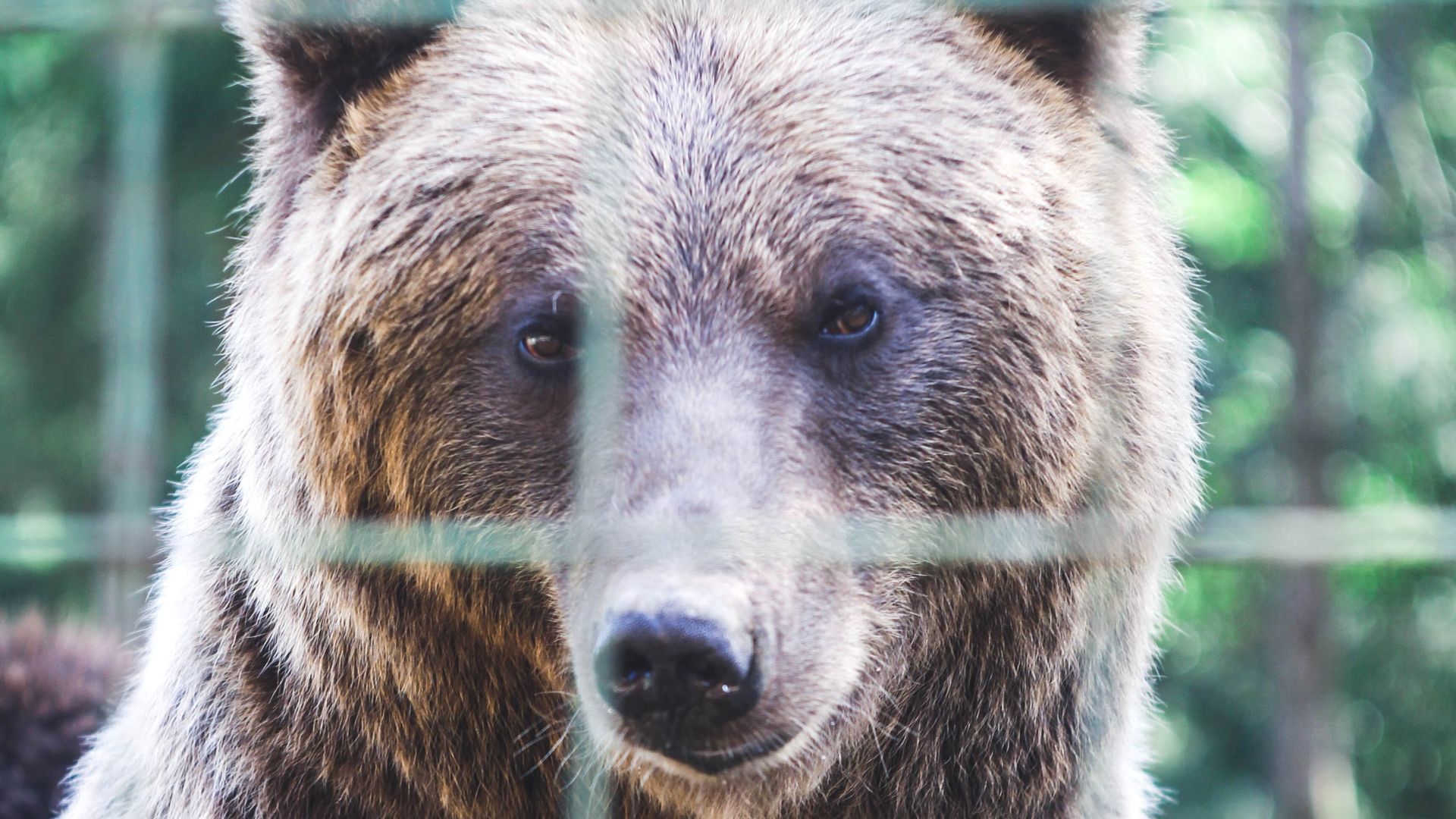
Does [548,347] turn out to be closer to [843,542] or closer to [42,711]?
[843,542]

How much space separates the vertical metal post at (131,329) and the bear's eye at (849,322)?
1.70 meters

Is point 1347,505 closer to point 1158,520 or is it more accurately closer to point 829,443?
point 1158,520

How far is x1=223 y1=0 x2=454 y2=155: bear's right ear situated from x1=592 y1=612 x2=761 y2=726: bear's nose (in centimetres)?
116

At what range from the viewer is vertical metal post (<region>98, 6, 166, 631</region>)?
445 cm

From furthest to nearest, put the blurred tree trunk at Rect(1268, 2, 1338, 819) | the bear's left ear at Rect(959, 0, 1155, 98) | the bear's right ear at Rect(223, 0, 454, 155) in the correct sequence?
the blurred tree trunk at Rect(1268, 2, 1338, 819), the bear's left ear at Rect(959, 0, 1155, 98), the bear's right ear at Rect(223, 0, 454, 155)

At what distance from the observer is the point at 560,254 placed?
7.42 ft

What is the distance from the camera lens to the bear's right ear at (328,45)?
2473 millimetres

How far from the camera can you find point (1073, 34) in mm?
2613

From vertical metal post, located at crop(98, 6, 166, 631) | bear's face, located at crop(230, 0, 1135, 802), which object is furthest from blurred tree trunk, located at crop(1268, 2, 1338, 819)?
vertical metal post, located at crop(98, 6, 166, 631)

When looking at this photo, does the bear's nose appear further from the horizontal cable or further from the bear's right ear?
the bear's right ear

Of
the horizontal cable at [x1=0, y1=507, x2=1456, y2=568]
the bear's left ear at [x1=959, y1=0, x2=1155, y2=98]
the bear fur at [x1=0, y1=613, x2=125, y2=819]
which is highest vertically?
the bear's left ear at [x1=959, y1=0, x2=1155, y2=98]

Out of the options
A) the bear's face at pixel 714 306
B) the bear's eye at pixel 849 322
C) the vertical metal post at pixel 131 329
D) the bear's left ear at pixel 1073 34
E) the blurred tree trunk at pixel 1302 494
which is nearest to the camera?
the bear's face at pixel 714 306

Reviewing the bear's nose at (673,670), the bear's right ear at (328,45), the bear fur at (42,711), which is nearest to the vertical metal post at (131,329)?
the bear fur at (42,711)

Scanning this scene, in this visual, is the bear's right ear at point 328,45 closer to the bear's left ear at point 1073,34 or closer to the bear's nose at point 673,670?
the bear's left ear at point 1073,34
